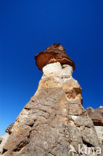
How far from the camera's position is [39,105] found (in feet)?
24.1

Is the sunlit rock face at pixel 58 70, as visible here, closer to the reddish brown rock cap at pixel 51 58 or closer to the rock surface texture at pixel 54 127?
the reddish brown rock cap at pixel 51 58

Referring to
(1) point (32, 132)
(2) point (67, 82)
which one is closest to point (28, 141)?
(1) point (32, 132)

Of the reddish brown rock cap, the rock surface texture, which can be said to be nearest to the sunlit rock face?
the reddish brown rock cap

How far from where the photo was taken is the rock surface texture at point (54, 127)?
527cm

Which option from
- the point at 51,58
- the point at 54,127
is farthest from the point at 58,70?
the point at 54,127

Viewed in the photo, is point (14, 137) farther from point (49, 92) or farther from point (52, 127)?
point (49, 92)

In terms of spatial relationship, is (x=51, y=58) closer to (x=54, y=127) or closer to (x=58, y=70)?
(x=58, y=70)

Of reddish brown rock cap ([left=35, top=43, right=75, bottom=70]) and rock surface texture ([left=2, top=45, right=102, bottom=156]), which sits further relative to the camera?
reddish brown rock cap ([left=35, top=43, right=75, bottom=70])

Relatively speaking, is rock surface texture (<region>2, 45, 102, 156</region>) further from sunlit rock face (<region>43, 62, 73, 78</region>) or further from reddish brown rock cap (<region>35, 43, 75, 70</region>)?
reddish brown rock cap (<region>35, 43, 75, 70</region>)

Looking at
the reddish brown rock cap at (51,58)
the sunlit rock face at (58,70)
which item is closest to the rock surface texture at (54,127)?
the sunlit rock face at (58,70)

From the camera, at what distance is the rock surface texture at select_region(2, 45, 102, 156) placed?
5270 millimetres

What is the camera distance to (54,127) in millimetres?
6211

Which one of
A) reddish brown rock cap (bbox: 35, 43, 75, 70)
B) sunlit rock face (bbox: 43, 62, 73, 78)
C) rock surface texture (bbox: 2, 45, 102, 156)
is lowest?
rock surface texture (bbox: 2, 45, 102, 156)

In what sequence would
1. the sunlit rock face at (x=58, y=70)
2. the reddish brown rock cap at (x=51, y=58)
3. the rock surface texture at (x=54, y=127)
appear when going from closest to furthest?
the rock surface texture at (x=54, y=127) < the sunlit rock face at (x=58, y=70) < the reddish brown rock cap at (x=51, y=58)
